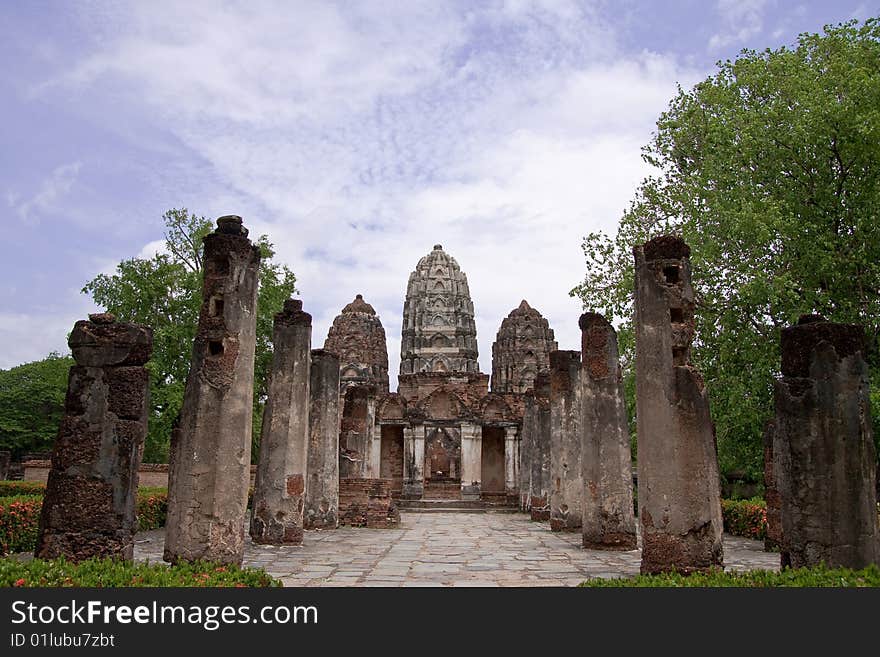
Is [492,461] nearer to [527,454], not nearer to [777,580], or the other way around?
[527,454]

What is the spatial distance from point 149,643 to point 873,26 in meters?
21.3

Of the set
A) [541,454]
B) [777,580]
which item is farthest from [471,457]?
[777,580]

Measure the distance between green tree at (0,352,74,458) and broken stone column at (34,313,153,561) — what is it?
33622 mm

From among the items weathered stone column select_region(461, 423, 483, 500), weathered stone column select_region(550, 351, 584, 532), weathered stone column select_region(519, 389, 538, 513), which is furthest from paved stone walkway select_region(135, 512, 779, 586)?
weathered stone column select_region(461, 423, 483, 500)

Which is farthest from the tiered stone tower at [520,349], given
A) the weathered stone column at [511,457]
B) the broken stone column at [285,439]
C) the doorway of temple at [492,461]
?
the broken stone column at [285,439]

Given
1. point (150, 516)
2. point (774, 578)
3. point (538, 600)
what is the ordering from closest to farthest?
point (538, 600), point (774, 578), point (150, 516)

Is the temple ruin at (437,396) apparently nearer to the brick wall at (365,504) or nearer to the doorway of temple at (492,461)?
the doorway of temple at (492,461)

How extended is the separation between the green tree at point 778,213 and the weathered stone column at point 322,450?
928 centimetres

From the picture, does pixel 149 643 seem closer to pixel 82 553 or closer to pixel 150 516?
pixel 82 553

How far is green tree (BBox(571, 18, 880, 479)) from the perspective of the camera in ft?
56.2

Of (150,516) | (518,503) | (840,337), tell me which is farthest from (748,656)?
(518,503)

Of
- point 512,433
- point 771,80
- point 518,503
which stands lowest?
point 518,503

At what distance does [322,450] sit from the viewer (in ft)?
59.3

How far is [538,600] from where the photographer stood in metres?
5.53
